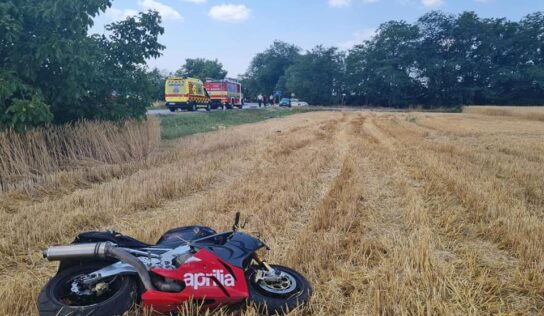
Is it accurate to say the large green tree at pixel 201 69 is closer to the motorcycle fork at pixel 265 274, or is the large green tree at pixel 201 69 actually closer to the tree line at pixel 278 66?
the tree line at pixel 278 66

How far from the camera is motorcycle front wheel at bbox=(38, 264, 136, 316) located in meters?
2.29

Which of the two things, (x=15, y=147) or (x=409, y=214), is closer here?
(x=409, y=214)

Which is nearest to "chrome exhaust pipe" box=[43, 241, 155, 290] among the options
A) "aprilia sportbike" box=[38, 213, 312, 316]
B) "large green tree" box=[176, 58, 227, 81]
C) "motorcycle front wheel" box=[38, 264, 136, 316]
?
"aprilia sportbike" box=[38, 213, 312, 316]

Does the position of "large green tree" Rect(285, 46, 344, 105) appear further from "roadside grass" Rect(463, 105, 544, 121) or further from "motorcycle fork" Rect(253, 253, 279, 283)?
"motorcycle fork" Rect(253, 253, 279, 283)

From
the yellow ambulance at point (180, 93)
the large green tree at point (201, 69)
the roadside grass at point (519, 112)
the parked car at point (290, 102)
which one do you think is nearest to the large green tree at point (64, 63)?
the yellow ambulance at point (180, 93)

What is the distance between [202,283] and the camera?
2.54 meters

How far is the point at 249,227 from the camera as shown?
15.4 ft

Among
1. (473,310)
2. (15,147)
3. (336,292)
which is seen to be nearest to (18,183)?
(15,147)

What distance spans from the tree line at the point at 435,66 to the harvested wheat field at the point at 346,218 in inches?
2155

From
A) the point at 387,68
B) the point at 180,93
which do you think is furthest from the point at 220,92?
the point at 387,68

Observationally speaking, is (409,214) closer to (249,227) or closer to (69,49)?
(249,227)

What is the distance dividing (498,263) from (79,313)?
3.57 meters

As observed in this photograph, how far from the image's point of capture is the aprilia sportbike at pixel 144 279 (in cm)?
241

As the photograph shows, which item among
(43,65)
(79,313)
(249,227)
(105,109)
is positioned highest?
(43,65)
